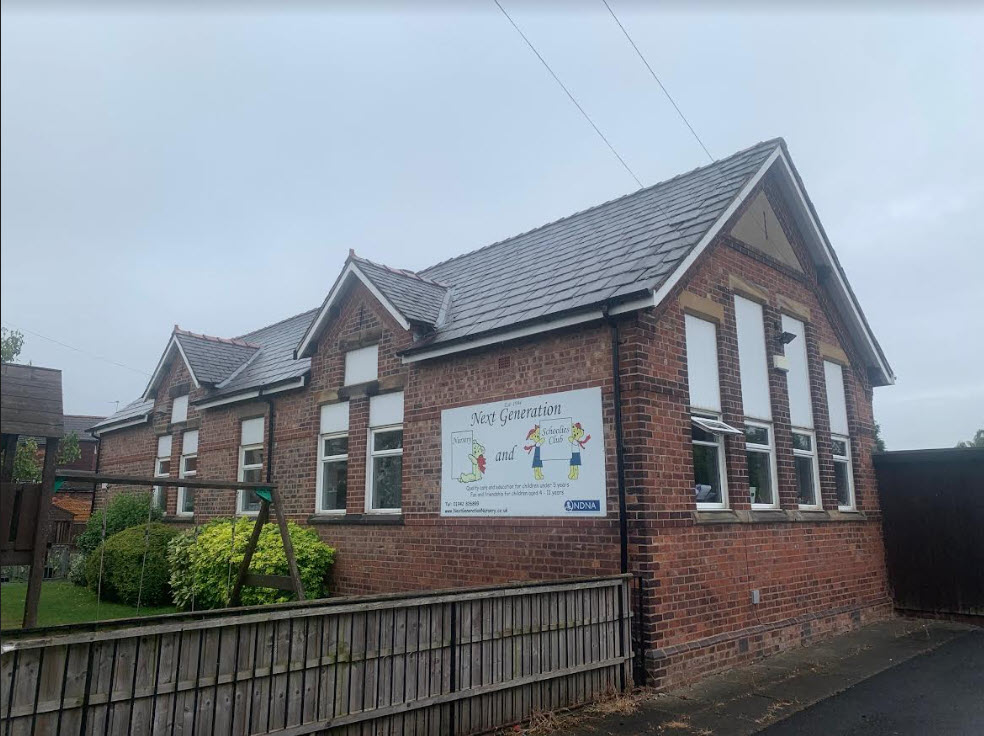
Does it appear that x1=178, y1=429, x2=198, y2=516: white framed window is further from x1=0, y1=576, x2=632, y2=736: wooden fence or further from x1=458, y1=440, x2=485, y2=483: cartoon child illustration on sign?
x1=0, y1=576, x2=632, y2=736: wooden fence

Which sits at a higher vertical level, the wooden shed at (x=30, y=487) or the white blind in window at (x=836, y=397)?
the white blind in window at (x=836, y=397)

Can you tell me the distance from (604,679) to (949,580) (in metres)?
8.02

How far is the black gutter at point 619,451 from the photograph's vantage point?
8.12 meters

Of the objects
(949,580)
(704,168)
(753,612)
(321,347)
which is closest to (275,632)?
(753,612)

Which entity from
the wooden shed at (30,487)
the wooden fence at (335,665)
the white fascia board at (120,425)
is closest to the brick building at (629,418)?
the wooden fence at (335,665)

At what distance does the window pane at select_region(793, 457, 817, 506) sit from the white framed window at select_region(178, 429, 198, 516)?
13.0 metres

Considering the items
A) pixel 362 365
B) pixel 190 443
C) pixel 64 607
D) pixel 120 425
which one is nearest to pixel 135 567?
pixel 64 607

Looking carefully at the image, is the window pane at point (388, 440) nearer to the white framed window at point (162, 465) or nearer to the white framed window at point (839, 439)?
the white framed window at point (839, 439)

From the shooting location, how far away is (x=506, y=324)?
9.66 m

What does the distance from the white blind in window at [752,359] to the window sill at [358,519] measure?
5492 mm

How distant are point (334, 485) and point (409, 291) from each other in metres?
3.80

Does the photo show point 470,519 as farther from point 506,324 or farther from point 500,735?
point 500,735

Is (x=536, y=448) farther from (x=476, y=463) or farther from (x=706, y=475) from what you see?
(x=706, y=475)

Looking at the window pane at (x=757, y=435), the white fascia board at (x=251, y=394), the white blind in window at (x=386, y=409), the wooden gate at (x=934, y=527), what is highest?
the white fascia board at (x=251, y=394)
